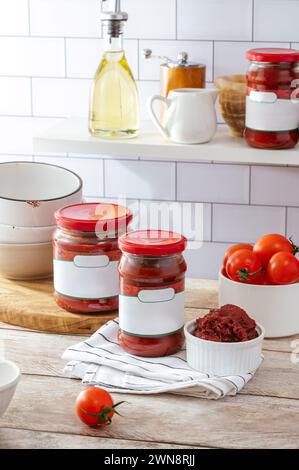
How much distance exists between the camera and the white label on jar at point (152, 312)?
5.34 ft

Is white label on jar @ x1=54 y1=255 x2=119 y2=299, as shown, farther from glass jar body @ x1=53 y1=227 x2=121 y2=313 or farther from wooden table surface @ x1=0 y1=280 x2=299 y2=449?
wooden table surface @ x1=0 y1=280 x2=299 y2=449

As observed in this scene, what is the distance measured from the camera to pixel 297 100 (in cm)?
186

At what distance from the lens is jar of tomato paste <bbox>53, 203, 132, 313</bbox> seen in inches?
69.6

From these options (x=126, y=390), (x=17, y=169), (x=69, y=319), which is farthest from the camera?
(x=17, y=169)

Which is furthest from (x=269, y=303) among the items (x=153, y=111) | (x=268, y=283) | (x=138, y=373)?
(x=153, y=111)

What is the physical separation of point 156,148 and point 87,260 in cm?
37

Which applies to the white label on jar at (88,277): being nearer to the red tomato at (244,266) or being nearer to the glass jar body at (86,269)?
the glass jar body at (86,269)

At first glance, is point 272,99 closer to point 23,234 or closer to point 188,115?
point 188,115

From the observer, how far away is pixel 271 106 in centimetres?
185
